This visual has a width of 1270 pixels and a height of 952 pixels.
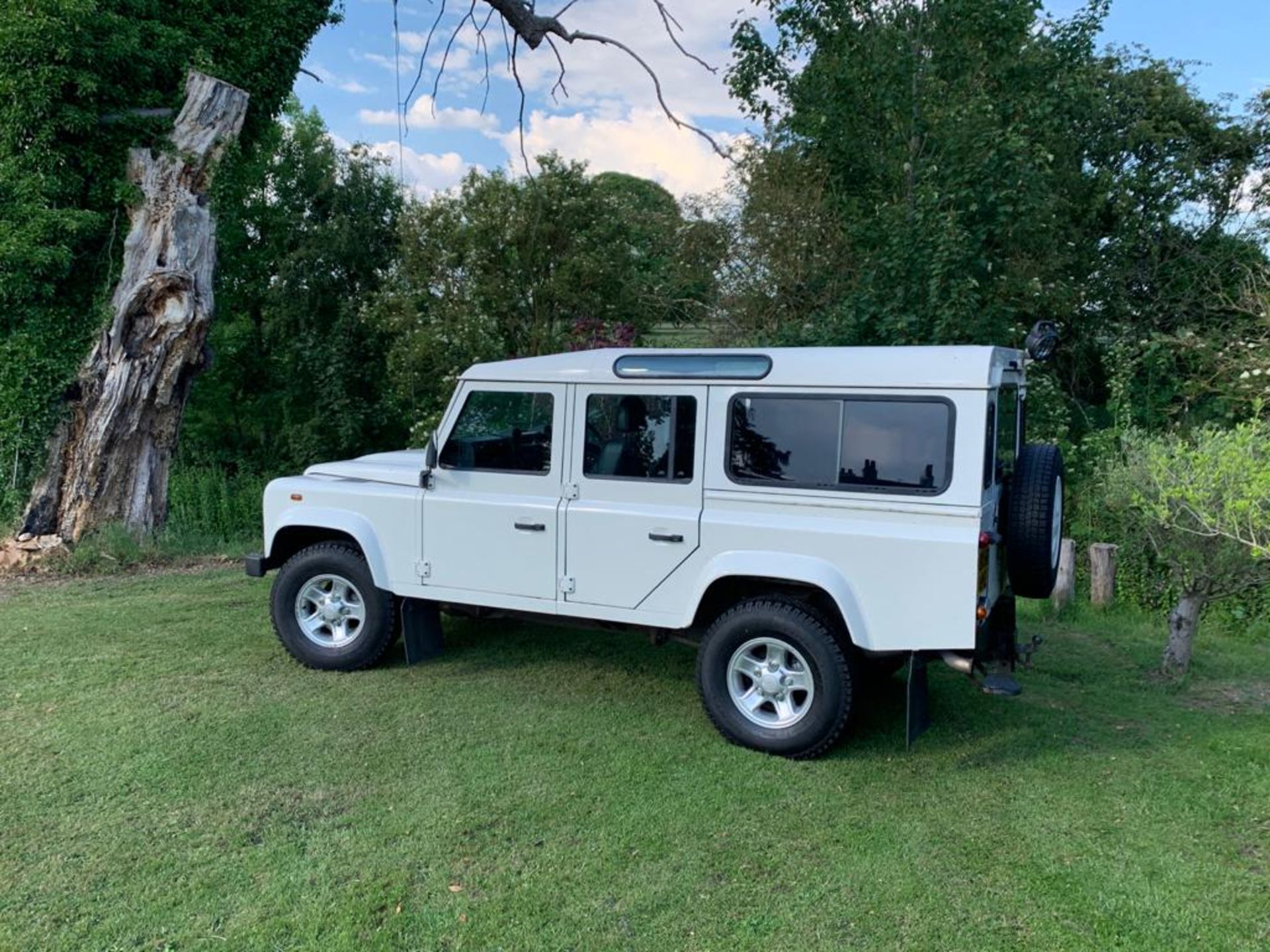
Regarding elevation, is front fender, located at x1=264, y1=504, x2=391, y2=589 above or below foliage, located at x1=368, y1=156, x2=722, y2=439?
below

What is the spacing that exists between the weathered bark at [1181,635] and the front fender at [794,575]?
9.28ft

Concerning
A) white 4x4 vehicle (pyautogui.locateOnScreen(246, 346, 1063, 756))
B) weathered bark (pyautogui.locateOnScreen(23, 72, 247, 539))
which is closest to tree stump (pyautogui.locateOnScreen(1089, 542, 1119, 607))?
white 4x4 vehicle (pyautogui.locateOnScreen(246, 346, 1063, 756))

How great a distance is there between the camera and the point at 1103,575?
748 cm

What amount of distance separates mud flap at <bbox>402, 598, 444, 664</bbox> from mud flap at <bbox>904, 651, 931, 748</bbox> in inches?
117

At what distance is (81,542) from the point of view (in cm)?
932

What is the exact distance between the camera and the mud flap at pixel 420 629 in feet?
18.3

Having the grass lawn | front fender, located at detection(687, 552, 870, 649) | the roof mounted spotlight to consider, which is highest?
the roof mounted spotlight

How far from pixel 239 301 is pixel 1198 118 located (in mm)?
15631

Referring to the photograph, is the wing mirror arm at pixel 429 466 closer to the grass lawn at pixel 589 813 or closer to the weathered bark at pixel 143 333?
the grass lawn at pixel 589 813

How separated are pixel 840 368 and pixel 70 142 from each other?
9.06 metres

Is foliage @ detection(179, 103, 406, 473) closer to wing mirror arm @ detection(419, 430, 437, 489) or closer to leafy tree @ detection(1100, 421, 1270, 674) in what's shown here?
wing mirror arm @ detection(419, 430, 437, 489)

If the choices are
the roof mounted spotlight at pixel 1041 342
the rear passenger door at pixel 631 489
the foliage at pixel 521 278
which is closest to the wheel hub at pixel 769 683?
the rear passenger door at pixel 631 489

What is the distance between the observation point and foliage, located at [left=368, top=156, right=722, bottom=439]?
11.8 metres

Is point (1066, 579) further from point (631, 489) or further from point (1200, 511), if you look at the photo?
point (631, 489)
